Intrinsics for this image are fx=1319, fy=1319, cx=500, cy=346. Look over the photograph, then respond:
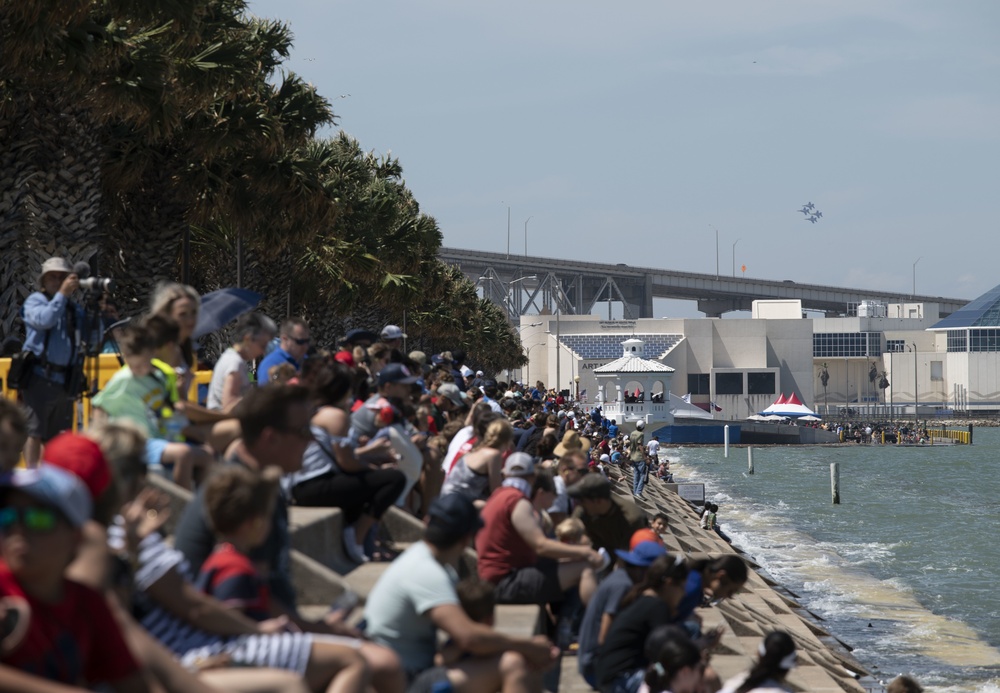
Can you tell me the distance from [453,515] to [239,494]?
157 cm

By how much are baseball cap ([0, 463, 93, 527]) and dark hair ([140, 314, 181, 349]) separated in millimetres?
3767

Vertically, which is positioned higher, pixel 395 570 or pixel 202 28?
pixel 202 28

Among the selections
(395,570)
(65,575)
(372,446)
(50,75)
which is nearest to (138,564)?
(65,575)

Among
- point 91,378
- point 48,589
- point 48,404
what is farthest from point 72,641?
point 91,378

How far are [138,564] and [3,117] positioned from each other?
10582 millimetres

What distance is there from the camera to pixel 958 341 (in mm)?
154625

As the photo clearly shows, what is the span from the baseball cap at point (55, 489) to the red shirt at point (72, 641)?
0.23 metres

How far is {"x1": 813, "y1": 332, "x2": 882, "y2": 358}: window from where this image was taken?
154000 mm

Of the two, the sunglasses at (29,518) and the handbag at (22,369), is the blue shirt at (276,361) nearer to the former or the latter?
the handbag at (22,369)

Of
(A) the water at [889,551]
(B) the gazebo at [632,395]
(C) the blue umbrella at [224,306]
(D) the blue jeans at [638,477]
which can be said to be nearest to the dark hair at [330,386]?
(C) the blue umbrella at [224,306]

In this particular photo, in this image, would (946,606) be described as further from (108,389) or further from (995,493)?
(995,493)

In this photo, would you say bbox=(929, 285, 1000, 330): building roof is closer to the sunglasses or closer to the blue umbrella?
the blue umbrella

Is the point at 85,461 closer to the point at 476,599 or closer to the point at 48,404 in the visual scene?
the point at 476,599

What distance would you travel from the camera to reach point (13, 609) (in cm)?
322
